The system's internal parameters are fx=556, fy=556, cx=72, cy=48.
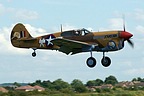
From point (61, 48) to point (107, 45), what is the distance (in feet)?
10.2

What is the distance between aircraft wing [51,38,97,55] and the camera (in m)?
35.9

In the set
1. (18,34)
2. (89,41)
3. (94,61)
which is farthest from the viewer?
(18,34)

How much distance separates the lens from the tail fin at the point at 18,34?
4126 cm

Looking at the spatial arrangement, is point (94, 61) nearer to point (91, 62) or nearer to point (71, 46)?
point (91, 62)

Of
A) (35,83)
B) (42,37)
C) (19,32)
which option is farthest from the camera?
(35,83)

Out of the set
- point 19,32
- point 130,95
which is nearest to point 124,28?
point 19,32

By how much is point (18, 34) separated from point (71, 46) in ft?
22.9

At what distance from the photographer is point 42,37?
39.3 meters

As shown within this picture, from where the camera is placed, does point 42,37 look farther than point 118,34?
Yes

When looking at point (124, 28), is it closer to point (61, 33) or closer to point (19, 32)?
point (61, 33)

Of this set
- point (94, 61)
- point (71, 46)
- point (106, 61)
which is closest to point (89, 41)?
point (71, 46)

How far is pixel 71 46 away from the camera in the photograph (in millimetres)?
36812

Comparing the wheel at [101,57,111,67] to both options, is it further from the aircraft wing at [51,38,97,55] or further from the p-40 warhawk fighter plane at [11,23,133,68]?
the aircraft wing at [51,38,97,55]

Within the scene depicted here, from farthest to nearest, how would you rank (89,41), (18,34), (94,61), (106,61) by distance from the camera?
(18,34)
(89,41)
(106,61)
(94,61)
